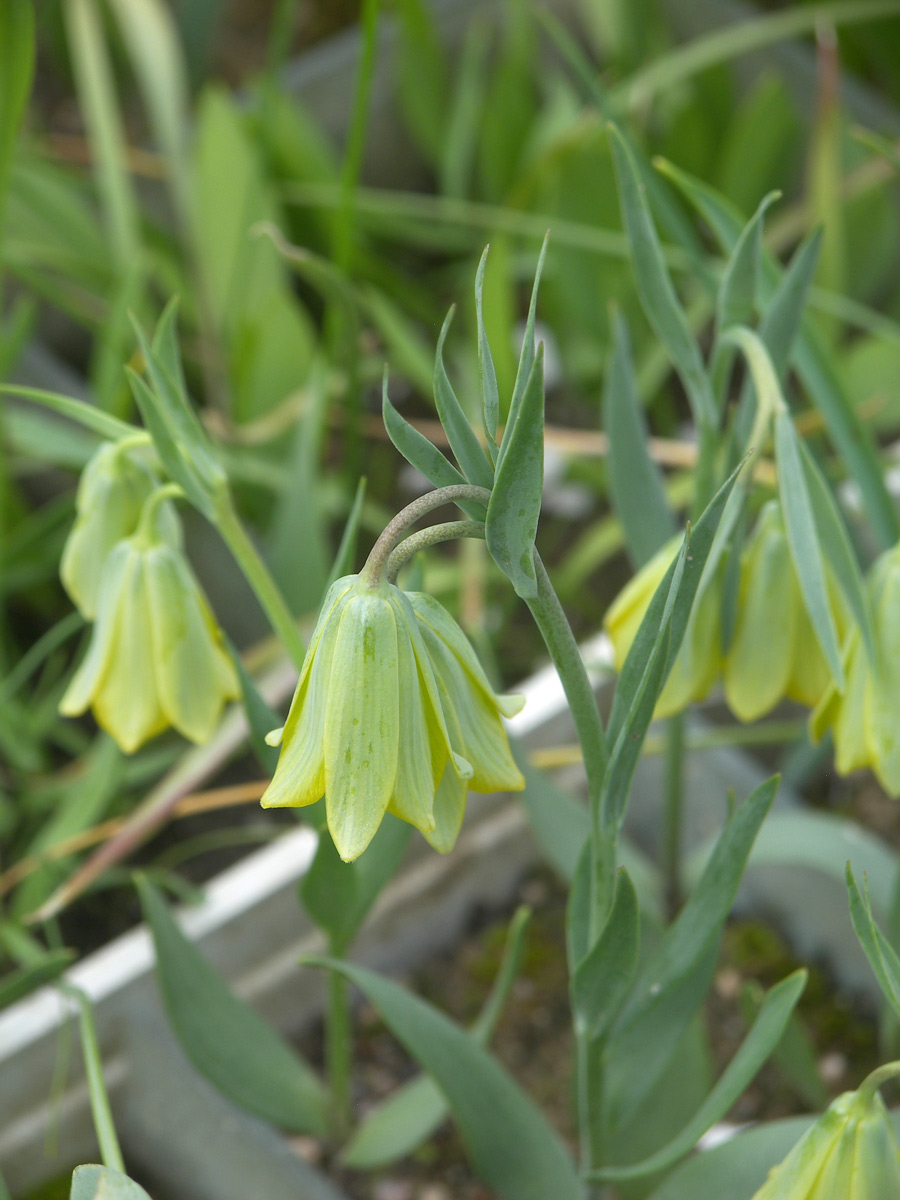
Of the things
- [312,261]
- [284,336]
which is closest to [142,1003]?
[312,261]

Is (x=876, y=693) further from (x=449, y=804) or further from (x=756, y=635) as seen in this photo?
(x=449, y=804)

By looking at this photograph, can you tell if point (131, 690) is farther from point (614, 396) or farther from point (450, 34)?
point (450, 34)

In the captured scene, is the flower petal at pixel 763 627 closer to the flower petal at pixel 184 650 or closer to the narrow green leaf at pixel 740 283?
the narrow green leaf at pixel 740 283

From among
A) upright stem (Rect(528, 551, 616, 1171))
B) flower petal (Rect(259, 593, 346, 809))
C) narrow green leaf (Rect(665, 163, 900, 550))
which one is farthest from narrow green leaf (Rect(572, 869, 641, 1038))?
narrow green leaf (Rect(665, 163, 900, 550))

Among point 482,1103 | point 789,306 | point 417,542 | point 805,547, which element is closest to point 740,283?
point 789,306

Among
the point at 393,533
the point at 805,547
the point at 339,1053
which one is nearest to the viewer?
the point at 393,533

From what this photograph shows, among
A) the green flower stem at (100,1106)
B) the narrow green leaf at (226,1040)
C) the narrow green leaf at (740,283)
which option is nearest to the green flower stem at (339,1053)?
the narrow green leaf at (226,1040)
